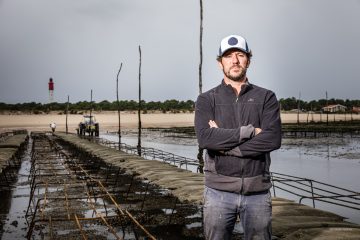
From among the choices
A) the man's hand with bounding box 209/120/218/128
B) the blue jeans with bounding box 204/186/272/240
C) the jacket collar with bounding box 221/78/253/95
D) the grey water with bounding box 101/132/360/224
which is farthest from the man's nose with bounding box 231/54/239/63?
the grey water with bounding box 101/132/360/224

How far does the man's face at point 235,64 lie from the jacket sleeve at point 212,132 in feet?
0.91

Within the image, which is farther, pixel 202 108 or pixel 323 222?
pixel 323 222

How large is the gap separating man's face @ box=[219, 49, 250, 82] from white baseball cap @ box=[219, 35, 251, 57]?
48 mm

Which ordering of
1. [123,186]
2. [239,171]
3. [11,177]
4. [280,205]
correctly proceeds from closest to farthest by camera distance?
[239,171] < [280,205] < [123,186] < [11,177]

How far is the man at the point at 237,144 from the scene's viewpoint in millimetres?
2932

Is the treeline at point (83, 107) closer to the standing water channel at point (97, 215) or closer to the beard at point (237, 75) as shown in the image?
the standing water channel at point (97, 215)

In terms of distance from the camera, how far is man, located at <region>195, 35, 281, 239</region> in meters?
2.93

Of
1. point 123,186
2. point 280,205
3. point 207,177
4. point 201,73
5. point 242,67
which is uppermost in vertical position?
point 201,73

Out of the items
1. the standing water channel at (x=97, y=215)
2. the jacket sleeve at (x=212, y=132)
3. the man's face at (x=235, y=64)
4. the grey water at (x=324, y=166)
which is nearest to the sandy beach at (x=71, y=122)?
the grey water at (x=324, y=166)

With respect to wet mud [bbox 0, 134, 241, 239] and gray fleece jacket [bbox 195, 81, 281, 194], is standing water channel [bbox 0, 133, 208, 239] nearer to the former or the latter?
wet mud [bbox 0, 134, 241, 239]

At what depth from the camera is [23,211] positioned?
469 inches

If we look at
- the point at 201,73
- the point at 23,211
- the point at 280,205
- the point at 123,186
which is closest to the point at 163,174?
the point at 123,186

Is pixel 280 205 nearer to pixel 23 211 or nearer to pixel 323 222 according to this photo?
pixel 323 222

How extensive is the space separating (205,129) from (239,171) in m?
0.43
